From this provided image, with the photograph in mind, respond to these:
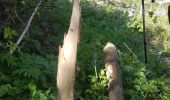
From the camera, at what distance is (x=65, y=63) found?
4.39 metres

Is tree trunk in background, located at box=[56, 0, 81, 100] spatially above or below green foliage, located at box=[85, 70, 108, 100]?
above

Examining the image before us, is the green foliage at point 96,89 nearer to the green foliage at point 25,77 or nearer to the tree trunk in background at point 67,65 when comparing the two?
the green foliage at point 25,77

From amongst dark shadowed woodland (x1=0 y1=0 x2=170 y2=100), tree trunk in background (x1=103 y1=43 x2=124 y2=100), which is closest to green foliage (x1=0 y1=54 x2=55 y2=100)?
dark shadowed woodland (x1=0 y1=0 x2=170 y2=100)

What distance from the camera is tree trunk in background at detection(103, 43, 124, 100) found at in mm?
5397

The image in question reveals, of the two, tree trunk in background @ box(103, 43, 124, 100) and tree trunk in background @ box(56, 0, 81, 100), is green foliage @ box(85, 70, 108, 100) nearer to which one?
tree trunk in background @ box(103, 43, 124, 100)

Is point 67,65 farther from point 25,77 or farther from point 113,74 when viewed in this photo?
point 113,74

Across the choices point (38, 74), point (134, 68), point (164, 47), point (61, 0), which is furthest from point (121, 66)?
point (61, 0)

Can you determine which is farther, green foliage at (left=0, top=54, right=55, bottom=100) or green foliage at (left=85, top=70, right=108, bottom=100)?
green foliage at (left=85, top=70, right=108, bottom=100)

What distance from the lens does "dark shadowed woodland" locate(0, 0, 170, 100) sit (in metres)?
4.54

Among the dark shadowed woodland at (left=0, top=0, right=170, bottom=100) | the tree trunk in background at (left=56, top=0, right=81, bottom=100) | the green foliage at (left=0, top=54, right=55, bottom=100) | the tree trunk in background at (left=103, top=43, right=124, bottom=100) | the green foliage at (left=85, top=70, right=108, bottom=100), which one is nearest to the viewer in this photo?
the tree trunk in background at (left=56, top=0, right=81, bottom=100)

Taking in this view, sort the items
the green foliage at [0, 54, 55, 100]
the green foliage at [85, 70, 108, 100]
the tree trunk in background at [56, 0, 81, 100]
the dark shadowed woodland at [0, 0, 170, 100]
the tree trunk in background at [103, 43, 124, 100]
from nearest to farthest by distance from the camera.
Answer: the tree trunk in background at [56, 0, 81, 100], the dark shadowed woodland at [0, 0, 170, 100], the green foliage at [0, 54, 55, 100], the tree trunk in background at [103, 43, 124, 100], the green foliage at [85, 70, 108, 100]

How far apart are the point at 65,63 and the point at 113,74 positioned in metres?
1.55

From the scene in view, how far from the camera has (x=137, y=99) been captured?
5715 millimetres

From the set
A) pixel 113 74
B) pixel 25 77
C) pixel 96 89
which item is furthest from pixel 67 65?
pixel 113 74
